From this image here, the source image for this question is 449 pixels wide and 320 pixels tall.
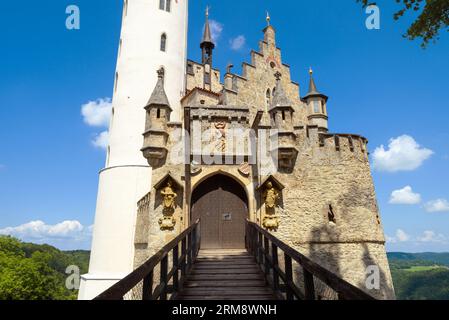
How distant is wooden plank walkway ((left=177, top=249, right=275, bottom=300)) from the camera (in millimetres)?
5820

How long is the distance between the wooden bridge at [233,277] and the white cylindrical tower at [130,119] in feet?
22.5

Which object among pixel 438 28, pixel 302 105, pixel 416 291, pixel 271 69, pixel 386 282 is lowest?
pixel 416 291

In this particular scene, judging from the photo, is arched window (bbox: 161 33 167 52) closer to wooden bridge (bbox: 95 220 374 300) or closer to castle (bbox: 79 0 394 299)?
castle (bbox: 79 0 394 299)

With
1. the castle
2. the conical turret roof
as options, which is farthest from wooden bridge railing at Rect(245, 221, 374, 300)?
the conical turret roof

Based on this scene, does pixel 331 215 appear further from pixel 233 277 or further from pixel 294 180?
pixel 233 277

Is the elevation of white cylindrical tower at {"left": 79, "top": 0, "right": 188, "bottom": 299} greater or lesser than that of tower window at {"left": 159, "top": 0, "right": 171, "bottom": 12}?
lesser

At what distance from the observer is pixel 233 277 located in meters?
7.07

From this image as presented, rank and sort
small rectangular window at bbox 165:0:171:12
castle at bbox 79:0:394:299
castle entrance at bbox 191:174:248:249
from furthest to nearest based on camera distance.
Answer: small rectangular window at bbox 165:0:171:12, castle entrance at bbox 191:174:248:249, castle at bbox 79:0:394:299

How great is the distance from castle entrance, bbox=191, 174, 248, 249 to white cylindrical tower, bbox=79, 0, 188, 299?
698 centimetres

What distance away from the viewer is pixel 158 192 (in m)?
10.7

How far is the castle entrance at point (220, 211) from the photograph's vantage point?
11.2 meters
